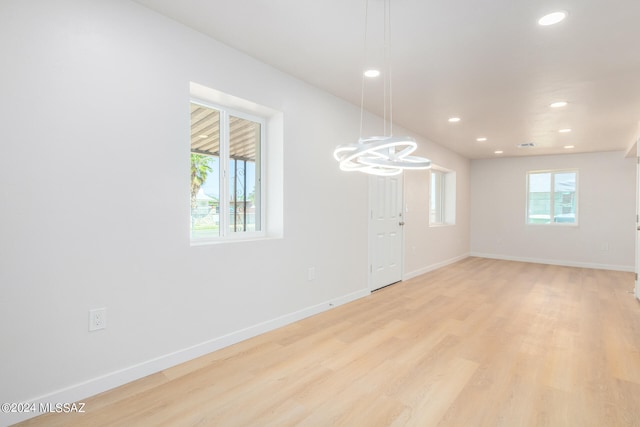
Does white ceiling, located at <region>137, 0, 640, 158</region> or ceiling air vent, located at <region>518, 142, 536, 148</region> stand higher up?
white ceiling, located at <region>137, 0, 640, 158</region>

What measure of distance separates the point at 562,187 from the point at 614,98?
13.9 feet

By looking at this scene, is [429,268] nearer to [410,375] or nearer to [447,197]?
[447,197]

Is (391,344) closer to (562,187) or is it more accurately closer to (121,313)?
(121,313)

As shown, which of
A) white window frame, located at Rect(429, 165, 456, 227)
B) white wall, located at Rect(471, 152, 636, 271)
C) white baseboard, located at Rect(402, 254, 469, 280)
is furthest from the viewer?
white window frame, located at Rect(429, 165, 456, 227)

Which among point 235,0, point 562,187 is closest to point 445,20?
point 235,0

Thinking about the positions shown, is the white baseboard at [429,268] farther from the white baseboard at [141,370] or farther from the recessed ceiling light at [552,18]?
the recessed ceiling light at [552,18]

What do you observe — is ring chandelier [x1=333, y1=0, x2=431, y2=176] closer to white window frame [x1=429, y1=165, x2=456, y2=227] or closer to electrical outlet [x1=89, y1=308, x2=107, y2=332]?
electrical outlet [x1=89, y1=308, x2=107, y2=332]

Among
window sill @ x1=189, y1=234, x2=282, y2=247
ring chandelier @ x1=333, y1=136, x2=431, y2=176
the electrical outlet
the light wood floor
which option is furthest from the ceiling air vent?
the electrical outlet

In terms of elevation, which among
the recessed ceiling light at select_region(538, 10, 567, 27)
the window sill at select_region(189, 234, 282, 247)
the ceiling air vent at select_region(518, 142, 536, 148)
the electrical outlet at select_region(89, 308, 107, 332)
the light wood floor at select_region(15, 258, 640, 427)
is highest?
the recessed ceiling light at select_region(538, 10, 567, 27)

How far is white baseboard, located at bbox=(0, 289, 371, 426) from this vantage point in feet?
6.04

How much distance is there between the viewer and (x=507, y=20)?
223 centimetres

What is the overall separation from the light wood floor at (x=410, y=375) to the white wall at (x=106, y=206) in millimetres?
260

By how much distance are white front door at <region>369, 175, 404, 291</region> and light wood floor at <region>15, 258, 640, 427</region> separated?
0.84m

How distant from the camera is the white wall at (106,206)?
1.76 m
